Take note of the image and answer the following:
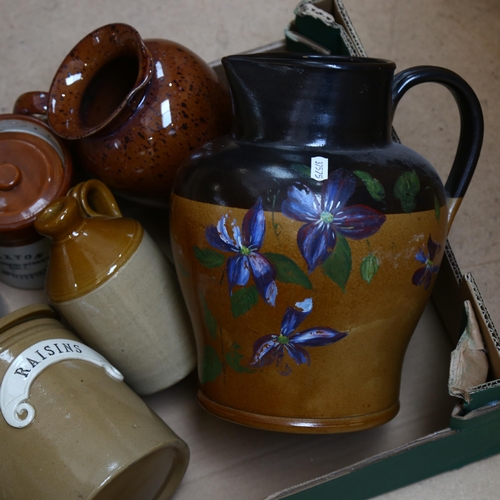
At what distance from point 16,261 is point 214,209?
0.37 m

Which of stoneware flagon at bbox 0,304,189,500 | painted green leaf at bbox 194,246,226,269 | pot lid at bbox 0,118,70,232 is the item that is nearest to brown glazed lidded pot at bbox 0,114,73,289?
pot lid at bbox 0,118,70,232

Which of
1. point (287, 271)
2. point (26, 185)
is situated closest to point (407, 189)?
point (287, 271)

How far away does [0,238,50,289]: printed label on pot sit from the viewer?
2.72ft

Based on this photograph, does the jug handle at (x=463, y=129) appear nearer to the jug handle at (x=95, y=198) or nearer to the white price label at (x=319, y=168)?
the white price label at (x=319, y=168)

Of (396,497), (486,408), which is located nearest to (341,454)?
(396,497)

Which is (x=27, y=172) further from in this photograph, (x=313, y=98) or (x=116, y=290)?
(x=313, y=98)

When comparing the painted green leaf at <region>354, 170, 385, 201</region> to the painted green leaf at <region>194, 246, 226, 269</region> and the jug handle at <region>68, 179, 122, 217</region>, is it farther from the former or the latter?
the jug handle at <region>68, 179, 122, 217</region>

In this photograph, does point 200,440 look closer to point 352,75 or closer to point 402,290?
point 402,290

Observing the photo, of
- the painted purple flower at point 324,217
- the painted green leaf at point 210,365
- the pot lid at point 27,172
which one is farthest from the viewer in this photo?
the pot lid at point 27,172

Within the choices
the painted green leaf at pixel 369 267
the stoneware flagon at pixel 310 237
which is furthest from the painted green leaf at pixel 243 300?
the painted green leaf at pixel 369 267

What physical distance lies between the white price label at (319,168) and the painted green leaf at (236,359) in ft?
0.64

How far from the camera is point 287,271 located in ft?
1.91

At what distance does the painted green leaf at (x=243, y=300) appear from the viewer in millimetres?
603

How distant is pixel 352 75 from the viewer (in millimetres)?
584
